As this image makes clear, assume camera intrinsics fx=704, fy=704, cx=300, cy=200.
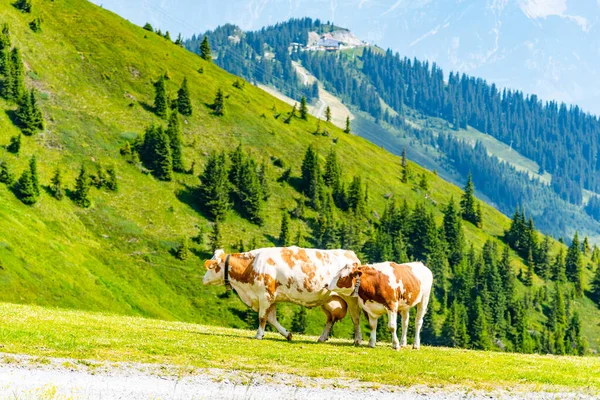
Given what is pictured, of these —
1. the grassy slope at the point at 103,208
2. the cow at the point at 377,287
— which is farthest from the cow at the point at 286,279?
the grassy slope at the point at 103,208

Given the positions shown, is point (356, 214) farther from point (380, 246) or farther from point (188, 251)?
point (188, 251)

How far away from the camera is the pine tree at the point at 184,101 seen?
190 meters

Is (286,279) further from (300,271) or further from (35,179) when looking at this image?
(35,179)

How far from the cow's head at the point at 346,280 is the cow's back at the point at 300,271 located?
1.00 meters

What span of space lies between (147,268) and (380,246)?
74.2 m

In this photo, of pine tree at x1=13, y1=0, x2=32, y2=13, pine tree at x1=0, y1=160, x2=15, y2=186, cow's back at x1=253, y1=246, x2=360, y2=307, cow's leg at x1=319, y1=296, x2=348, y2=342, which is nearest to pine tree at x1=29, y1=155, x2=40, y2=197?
pine tree at x1=0, y1=160, x2=15, y2=186

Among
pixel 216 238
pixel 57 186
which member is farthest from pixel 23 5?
pixel 216 238

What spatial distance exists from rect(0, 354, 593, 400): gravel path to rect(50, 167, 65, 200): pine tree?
109 m

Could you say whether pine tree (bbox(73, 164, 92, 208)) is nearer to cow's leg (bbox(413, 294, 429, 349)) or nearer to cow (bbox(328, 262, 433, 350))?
cow's leg (bbox(413, 294, 429, 349))

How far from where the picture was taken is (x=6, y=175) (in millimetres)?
120500

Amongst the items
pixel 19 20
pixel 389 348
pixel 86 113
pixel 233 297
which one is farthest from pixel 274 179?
pixel 389 348

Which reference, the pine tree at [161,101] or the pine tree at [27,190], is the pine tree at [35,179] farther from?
the pine tree at [161,101]

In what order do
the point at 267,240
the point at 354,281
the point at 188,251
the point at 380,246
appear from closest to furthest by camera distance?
the point at 354,281
the point at 188,251
the point at 267,240
the point at 380,246

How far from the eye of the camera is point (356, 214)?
194 m
